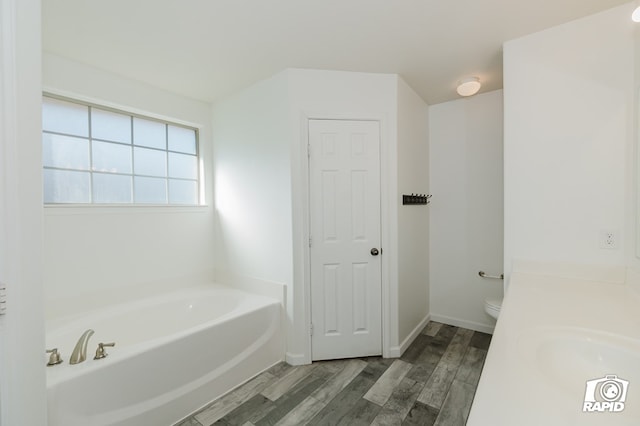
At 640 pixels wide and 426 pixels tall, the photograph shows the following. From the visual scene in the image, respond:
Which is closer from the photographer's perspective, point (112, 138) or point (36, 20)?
point (36, 20)

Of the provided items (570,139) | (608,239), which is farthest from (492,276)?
(570,139)

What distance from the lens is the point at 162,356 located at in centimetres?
164

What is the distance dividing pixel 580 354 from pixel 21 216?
77.9 inches

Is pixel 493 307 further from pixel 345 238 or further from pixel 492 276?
pixel 345 238

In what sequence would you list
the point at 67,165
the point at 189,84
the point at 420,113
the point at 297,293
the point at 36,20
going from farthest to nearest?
the point at 420,113
the point at 189,84
the point at 297,293
the point at 67,165
the point at 36,20

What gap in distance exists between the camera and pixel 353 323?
2402mm

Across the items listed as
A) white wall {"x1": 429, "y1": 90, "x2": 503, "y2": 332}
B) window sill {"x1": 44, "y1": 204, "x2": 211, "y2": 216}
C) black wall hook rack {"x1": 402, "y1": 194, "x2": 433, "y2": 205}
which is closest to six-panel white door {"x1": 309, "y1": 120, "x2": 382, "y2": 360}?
black wall hook rack {"x1": 402, "y1": 194, "x2": 433, "y2": 205}

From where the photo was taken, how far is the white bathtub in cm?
138

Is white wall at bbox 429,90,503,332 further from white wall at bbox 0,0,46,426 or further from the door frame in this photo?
white wall at bbox 0,0,46,426

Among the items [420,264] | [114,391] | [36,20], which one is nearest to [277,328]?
[114,391]

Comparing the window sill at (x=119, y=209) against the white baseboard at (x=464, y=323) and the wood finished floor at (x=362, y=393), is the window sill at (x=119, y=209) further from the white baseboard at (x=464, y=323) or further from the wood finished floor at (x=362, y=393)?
the white baseboard at (x=464, y=323)

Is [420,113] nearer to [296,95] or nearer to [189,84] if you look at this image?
[296,95]

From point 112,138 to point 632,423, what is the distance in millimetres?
3240

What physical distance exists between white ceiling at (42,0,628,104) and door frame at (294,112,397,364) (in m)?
0.40
